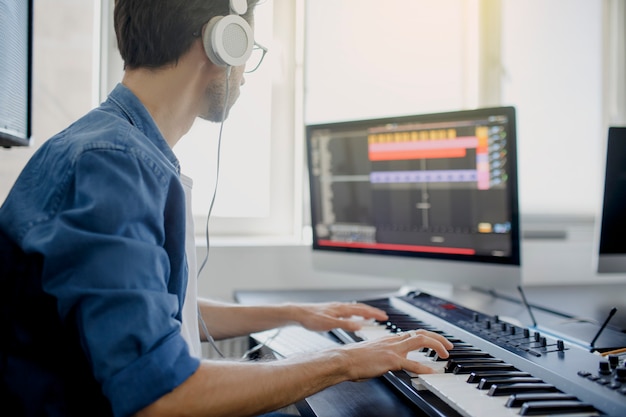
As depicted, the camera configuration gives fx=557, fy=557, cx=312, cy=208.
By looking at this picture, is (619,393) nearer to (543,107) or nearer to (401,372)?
(401,372)

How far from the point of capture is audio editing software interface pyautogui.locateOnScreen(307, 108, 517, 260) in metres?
1.41

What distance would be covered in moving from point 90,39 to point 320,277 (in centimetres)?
105

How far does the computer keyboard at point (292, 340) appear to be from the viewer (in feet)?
3.66

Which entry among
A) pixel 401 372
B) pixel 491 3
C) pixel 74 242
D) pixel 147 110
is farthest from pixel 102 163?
pixel 491 3

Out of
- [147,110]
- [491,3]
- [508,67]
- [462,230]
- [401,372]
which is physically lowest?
[401,372]

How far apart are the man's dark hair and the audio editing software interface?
78cm

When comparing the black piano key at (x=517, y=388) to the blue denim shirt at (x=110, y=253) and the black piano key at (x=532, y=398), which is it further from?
the blue denim shirt at (x=110, y=253)

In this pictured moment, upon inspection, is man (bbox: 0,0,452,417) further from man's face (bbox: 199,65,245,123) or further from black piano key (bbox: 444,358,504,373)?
man's face (bbox: 199,65,245,123)

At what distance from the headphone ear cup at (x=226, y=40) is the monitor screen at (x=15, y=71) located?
46 cm

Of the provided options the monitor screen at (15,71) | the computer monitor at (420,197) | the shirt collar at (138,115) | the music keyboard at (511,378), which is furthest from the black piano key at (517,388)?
the monitor screen at (15,71)

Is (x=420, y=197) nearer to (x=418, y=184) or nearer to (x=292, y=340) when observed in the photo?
(x=418, y=184)

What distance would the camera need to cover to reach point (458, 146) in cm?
147

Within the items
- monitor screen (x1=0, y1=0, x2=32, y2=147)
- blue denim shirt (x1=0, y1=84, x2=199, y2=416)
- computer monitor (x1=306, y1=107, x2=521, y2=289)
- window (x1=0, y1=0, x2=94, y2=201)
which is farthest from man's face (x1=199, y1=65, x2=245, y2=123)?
window (x1=0, y1=0, x2=94, y2=201)

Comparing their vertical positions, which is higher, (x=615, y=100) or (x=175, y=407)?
(x=615, y=100)
